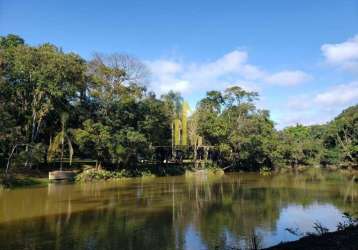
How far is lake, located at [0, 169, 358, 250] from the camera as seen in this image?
12.9 metres

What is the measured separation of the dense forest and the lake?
1114cm

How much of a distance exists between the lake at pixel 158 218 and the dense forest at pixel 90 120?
11135mm

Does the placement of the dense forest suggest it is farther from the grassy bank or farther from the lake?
the grassy bank

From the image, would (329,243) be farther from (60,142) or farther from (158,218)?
(60,142)

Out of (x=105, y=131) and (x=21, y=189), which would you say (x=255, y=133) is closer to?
(x=105, y=131)

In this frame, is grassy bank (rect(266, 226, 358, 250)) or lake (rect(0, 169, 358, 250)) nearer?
grassy bank (rect(266, 226, 358, 250))

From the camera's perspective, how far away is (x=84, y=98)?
1706 inches

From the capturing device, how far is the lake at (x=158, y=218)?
1285 cm

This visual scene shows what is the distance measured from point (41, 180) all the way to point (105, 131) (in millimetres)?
8527

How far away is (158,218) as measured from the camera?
17.3 m

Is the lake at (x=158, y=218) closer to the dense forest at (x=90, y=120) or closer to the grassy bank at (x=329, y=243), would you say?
the grassy bank at (x=329, y=243)

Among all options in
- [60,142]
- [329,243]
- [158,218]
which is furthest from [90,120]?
[329,243]

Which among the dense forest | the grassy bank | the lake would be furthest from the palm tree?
the grassy bank

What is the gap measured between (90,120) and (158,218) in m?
24.9
